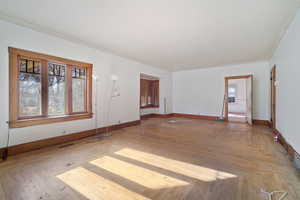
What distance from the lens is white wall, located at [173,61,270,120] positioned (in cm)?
567

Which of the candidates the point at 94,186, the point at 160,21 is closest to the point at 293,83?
the point at 160,21

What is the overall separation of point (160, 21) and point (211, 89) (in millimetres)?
5276

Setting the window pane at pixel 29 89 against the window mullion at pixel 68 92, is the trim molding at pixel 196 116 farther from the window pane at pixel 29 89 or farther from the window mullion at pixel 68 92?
the window pane at pixel 29 89

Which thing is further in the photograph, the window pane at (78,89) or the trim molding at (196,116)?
the trim molding at (196,116)

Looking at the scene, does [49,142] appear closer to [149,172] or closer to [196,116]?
[149,172]

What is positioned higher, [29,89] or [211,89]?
[211,89]

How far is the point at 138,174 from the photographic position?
6.60ft

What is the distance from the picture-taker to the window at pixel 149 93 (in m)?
8.02

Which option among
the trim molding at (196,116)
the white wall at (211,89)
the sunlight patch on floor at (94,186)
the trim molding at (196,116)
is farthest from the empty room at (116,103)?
the trim molding at (196,116)

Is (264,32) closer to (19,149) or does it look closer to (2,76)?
(2,76)

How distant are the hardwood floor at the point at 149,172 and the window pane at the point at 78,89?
4.05 feet

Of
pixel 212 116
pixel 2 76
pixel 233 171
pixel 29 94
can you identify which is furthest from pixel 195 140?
pixel 2 76

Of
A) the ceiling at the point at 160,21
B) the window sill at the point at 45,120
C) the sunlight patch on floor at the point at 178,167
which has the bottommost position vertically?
the sunlight patch on floor at the point at 178,167

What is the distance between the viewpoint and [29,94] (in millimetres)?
3049
